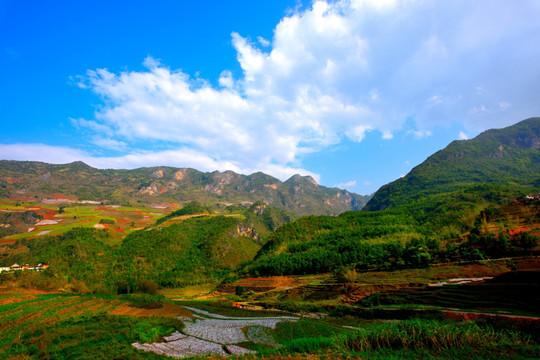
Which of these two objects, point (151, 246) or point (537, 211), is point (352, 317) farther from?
point (151, 246)

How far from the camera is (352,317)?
82.8 ft

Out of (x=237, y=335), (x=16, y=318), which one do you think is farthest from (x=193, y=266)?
(x=237, y=335)

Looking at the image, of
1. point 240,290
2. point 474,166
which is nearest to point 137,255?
point 240,290

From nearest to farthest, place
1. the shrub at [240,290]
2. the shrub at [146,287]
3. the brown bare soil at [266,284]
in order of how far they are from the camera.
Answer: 1. the brown bare soil at [266,284]
2. the shrub at [240,290]
3. the shrub at [146,287]

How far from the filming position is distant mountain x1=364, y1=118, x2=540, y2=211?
4865 inches

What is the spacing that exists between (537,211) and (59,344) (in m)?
53.9

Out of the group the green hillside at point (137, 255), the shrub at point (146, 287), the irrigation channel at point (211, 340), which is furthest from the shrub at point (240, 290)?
the irrigation channel at point (211, 340)

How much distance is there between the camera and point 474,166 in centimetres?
14388

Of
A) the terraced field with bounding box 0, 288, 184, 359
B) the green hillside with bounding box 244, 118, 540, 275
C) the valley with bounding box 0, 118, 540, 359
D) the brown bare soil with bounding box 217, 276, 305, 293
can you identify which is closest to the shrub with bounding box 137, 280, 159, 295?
the valley with bounding box 0, 118, 540, 359

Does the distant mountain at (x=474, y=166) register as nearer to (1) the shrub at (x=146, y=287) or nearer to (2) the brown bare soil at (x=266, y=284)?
(2) the brown bare soil at (x=266, y=284)

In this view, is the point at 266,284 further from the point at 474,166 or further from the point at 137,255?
the point at 474,166

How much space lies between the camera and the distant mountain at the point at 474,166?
12356 cm

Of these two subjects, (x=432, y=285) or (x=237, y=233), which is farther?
(x=237, y=233)

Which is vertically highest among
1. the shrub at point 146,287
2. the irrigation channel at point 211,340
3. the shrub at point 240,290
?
the irrigation channel at point 211,340
